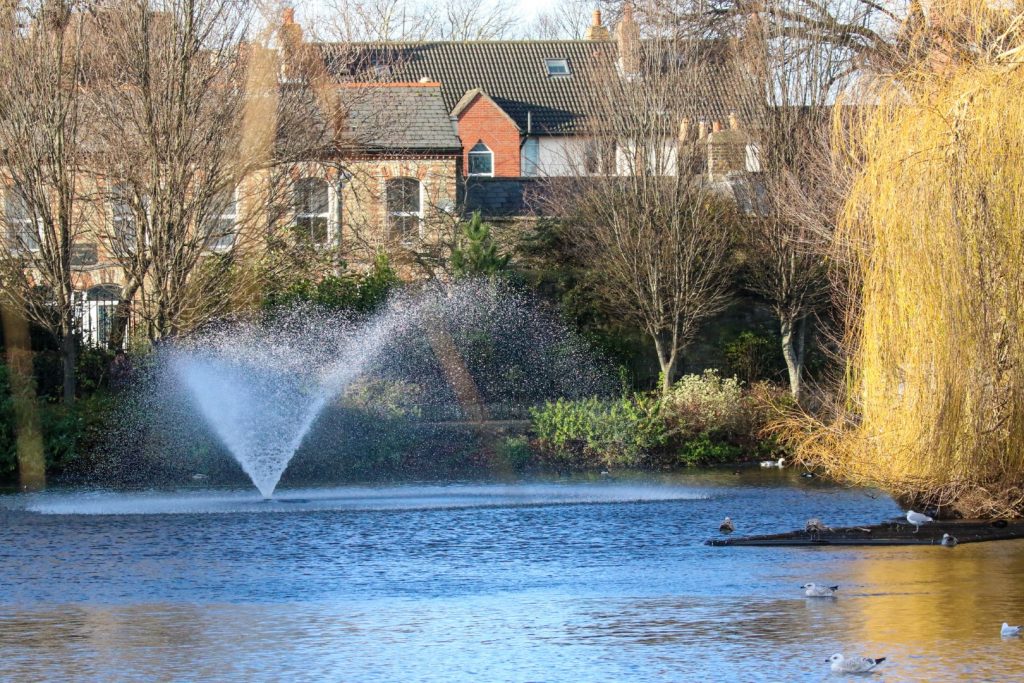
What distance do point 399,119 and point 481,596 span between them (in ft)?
84.8

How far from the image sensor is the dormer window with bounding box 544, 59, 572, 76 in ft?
189

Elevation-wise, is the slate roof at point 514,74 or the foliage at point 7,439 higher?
the slate roof at point 514,74

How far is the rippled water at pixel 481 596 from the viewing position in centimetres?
932

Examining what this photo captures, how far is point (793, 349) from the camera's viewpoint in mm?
31391

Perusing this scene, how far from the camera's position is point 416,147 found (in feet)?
121

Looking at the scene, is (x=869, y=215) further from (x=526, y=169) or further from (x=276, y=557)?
(x=526, y=169)

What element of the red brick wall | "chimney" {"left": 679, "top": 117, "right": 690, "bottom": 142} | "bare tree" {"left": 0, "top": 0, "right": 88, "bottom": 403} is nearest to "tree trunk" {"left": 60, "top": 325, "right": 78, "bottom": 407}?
"bare tree" {"left": 0, "top": 0, "right": 88, "bottom": 403}

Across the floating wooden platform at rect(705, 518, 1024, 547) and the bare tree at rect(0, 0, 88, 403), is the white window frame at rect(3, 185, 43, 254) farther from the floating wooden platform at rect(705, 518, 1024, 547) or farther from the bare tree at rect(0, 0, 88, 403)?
the floating wooden platform at rect(705, 518, 1024, 547)

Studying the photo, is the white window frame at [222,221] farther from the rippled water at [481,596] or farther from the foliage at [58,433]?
the rippled water at [481,596]

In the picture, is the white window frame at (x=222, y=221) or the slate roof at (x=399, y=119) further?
the slate roof at (x=399, y=119)

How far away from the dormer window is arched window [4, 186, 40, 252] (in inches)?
1394

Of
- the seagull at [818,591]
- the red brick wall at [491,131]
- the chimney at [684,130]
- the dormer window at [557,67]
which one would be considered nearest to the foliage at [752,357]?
the chimney at [684,130]

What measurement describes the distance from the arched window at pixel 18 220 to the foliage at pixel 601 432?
9599 mm

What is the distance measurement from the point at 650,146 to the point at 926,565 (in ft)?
57.7
